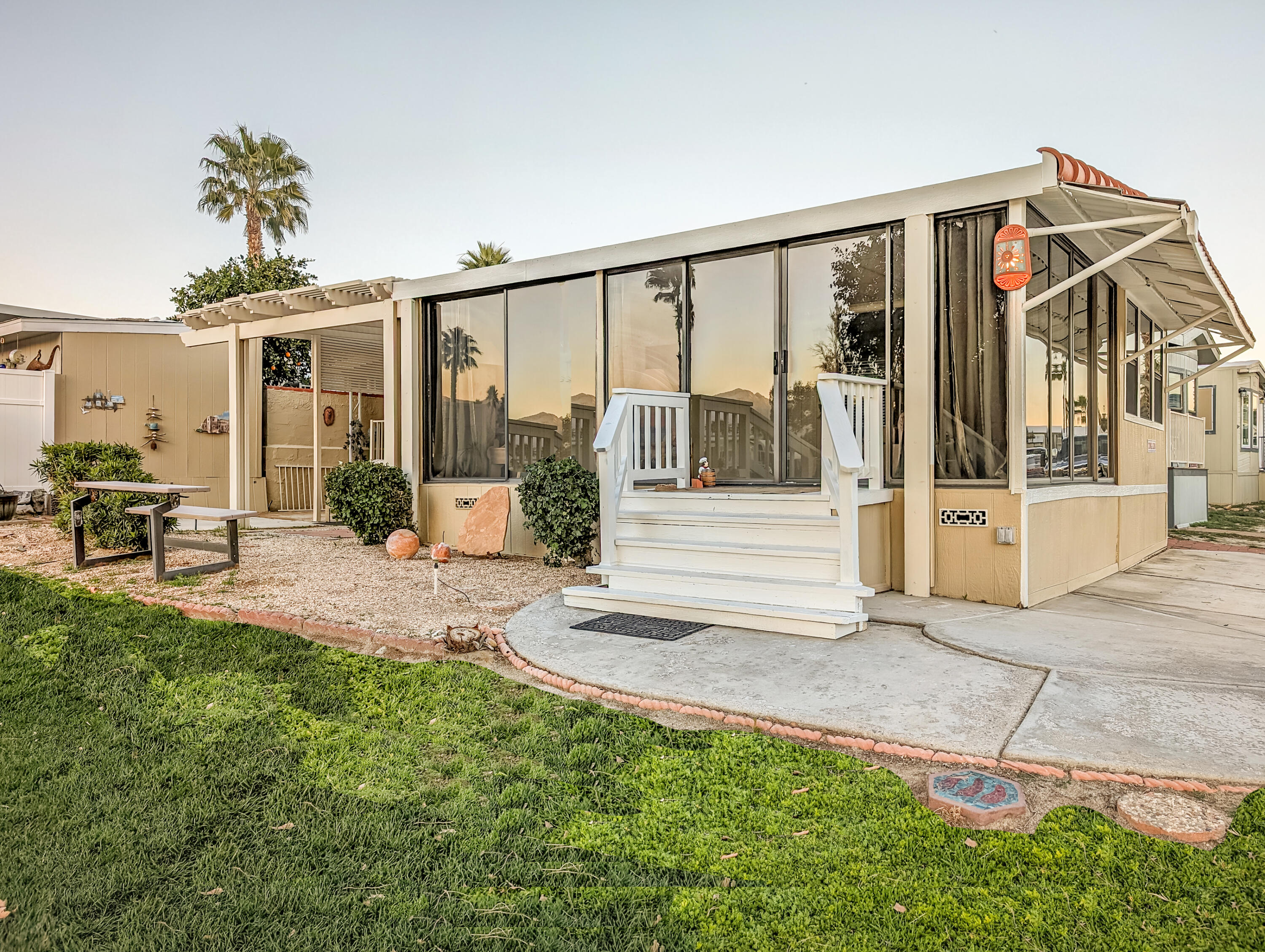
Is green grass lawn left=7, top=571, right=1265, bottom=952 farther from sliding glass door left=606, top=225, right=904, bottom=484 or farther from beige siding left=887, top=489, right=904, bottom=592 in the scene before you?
sliding glass door left=606, top=225, right=904, bottom=484

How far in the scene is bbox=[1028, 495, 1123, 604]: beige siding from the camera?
525cm

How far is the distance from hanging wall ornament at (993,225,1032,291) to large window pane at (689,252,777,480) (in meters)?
1.75

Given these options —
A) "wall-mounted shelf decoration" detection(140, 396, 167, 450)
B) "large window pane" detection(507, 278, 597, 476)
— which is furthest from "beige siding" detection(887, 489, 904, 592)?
"wall-mounted shelf decoration" detection(140, 396, 167, 450)

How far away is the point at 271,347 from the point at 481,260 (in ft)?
18.3

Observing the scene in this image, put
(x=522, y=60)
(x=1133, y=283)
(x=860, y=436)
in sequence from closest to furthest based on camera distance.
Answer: (x=860, y=436) < (x=1133, y=283) < (x=522, y=60)

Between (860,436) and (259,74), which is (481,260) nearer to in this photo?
(259,74)

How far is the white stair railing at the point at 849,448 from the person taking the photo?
14.2ft

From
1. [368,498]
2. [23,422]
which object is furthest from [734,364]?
[23,422]

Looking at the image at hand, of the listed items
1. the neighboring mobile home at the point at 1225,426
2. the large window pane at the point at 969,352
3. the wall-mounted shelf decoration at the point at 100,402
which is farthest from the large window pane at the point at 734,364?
the neighboring mobile home at the point at 1225,426

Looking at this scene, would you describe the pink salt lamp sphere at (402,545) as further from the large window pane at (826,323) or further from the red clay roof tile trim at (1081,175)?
the red clay roof tile trim at (1081,175)

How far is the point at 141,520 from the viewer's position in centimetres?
696

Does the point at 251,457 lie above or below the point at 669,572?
above

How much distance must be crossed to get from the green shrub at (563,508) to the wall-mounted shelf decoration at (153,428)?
826 cm

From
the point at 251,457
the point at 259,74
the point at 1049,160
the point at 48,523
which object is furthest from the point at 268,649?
the point at 259,74
